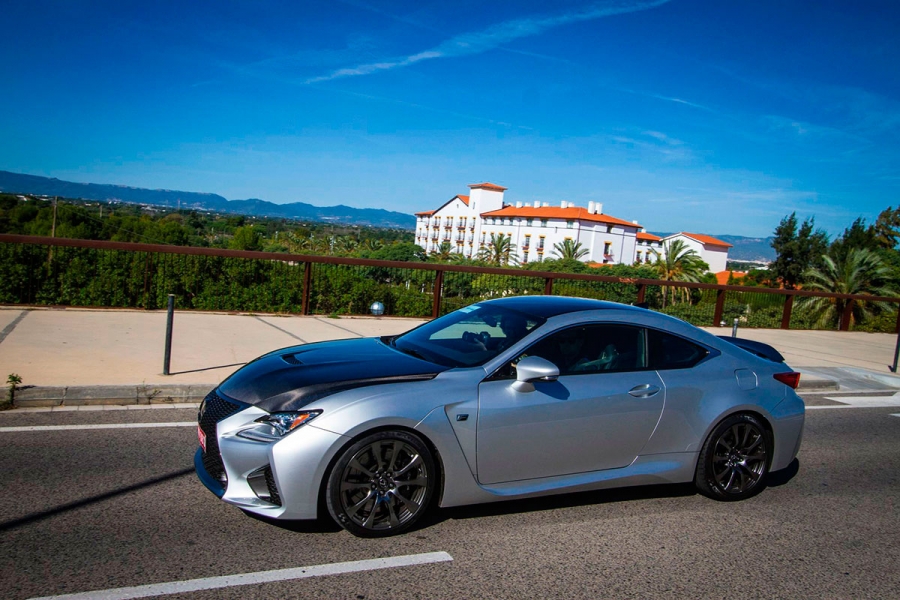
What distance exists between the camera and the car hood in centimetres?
422

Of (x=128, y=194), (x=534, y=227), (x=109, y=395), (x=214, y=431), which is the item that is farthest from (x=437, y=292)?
(x=534, y=227)

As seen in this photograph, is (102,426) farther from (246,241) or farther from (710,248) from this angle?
(710,248)

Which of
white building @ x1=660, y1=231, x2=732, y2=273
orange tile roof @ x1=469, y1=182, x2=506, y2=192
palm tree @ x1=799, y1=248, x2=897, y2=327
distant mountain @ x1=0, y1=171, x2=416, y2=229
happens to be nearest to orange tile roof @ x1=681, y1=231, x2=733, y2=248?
white building @ x1=660, y1=231, x2=732, y2=273

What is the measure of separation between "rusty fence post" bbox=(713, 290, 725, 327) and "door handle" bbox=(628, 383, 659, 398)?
1361cm

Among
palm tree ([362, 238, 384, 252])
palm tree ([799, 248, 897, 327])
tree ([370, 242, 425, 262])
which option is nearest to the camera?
palm tree ([799, 248, 897, 327])

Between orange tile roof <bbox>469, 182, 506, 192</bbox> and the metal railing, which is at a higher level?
orange tile roof <bbox>469, 182, 506, 192</bbox>

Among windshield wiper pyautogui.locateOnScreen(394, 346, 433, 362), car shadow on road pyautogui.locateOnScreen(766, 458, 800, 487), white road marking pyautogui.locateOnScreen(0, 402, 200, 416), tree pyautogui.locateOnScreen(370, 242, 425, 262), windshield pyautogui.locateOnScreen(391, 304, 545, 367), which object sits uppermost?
tree pyautogui.locateOnScreen(370, 242, 425, 262)

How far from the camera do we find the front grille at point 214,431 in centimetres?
422

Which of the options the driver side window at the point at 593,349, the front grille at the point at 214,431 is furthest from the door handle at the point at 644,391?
the front grille at the point at 214,431

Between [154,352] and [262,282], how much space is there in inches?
177

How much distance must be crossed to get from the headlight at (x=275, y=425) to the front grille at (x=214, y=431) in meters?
0.21

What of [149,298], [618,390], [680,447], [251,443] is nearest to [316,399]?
[251,443]

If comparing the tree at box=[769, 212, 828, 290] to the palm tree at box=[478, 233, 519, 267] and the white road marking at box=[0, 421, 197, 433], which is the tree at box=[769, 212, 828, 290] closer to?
the palm tree at box=[478, 233, 519, 267]

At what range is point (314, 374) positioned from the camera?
4.47 metres
